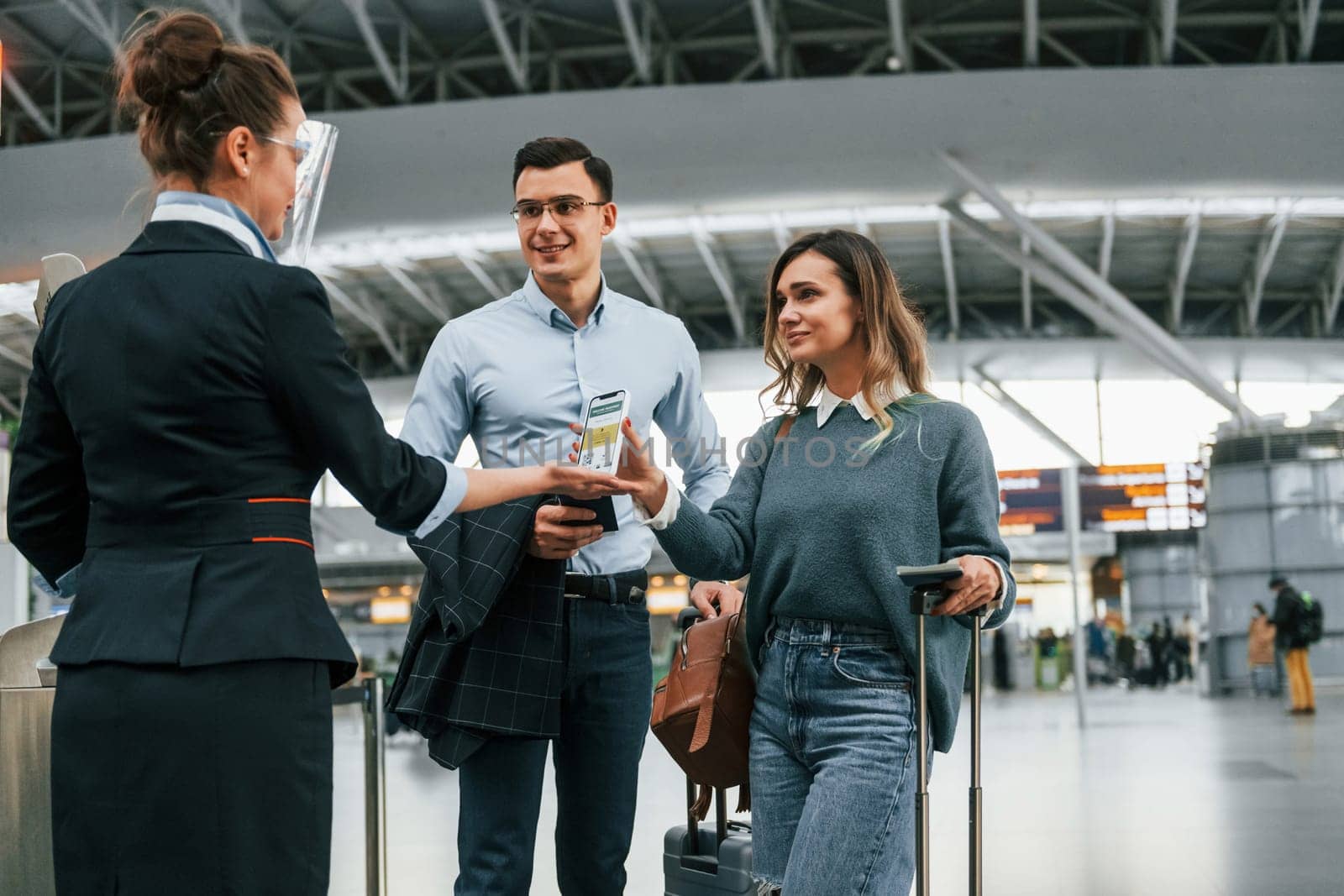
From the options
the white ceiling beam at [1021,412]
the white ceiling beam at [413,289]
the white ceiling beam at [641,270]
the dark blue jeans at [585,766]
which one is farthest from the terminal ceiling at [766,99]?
the dark blue jeans at [585,766]

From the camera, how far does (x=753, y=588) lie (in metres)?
2.61

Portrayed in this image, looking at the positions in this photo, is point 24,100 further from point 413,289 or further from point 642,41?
point 413,289

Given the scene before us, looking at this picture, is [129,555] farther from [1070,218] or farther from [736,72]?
[1070,218]

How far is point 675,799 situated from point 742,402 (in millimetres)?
29543

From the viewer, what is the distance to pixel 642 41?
20.2 meters

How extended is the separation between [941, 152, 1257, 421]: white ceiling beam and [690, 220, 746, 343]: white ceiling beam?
9097 mm

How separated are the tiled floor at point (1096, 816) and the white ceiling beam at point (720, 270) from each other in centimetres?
1644

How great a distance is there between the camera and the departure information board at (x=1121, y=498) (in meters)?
30.0

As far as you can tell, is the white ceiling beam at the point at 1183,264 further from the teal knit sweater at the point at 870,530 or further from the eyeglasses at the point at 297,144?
the eyeglasses at the point at 297,144

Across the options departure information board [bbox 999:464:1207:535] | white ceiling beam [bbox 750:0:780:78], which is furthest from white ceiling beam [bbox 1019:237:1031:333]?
white ceiling beam [bbox 750:0:780:78]

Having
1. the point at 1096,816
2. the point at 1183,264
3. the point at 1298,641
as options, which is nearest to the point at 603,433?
the point at 1096,816

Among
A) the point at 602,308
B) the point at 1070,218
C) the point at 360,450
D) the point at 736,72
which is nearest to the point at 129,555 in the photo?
the point at 360,450

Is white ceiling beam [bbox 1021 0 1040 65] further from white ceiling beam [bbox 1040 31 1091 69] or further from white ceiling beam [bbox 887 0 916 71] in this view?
white ceiling beam [bbox 887 0 916 71]

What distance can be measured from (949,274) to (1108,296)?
1098 centimetres
